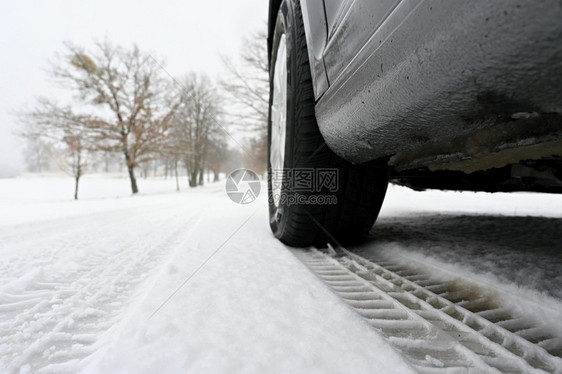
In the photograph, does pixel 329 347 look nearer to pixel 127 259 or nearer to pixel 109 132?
pixel 127 259

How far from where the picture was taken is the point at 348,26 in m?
0.69

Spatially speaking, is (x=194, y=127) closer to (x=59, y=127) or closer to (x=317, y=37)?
(x=59, y=127)

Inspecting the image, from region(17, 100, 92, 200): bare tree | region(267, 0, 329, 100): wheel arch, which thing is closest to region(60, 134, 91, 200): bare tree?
region(17, 100, 92, 200): bare tree

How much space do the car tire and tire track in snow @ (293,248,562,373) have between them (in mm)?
332

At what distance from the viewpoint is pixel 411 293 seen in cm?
94

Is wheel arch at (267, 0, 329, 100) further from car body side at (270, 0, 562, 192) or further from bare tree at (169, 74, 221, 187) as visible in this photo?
bare tree at (169, 74, 221, 187)

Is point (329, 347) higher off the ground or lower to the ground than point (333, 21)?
lower

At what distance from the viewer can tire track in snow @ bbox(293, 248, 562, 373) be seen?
1.85ft

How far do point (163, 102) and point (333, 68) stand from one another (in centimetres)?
1364

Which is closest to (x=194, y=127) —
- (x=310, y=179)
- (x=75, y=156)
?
(x=75, y=156)

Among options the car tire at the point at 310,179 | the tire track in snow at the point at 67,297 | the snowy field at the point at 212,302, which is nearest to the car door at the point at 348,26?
the car tire at the point at 310,179

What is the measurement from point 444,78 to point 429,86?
1.4 inches

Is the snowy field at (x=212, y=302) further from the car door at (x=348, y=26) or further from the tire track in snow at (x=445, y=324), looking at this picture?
the car door at (x=348, y=26)

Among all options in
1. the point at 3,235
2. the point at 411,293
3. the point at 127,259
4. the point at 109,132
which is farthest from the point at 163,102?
the point at 411,293
